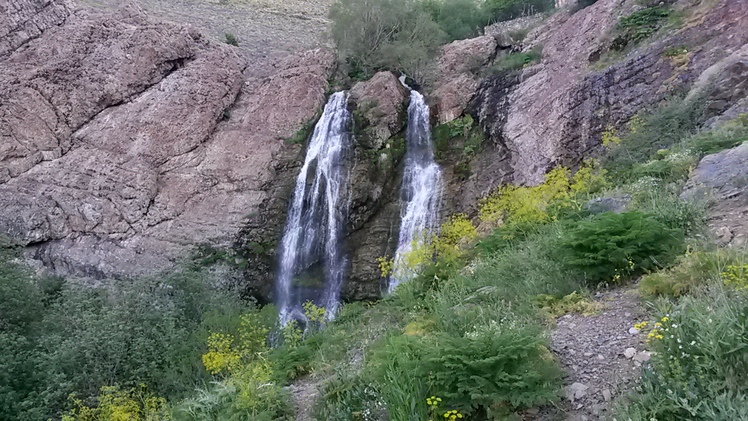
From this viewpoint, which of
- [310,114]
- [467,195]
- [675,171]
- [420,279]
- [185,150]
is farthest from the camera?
[310,114]

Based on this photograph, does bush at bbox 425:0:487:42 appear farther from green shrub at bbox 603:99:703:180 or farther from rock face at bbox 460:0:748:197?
green shrub at bbox 603:99:703:180

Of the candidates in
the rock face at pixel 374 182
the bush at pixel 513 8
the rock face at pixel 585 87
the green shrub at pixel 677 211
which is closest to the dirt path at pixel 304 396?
the green shrub at pixel 677 211

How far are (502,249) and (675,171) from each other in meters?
3.02

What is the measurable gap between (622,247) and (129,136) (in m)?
17.5

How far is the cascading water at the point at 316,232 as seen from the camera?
15805 millimetres

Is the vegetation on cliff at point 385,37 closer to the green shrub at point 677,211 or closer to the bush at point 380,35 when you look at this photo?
the bush at point 380,35

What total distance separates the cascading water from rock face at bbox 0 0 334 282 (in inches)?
49.3

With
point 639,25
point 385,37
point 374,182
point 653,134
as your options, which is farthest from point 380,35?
point 653,134

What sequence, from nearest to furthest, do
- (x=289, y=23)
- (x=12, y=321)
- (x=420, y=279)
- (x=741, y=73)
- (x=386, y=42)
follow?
1. (x=420, y=279)
2. (x=12, y=321)
3. (x=741, y=73)
4. (x=386, y=42)
5. (x=289, y=23)

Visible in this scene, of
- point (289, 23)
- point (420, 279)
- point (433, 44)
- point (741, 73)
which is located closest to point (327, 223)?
point (420, 279)

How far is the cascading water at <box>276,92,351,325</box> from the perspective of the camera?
15805 mm

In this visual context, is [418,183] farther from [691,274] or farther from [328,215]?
[691,274]

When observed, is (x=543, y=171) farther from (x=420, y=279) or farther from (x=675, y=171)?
(x=420, y=279)

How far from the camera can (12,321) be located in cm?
988
